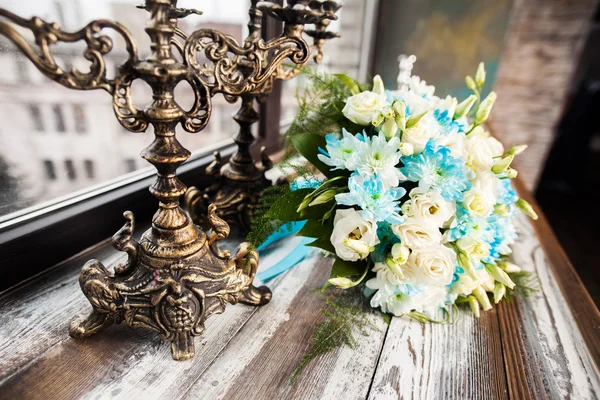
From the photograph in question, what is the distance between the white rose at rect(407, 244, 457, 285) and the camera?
1.85ft

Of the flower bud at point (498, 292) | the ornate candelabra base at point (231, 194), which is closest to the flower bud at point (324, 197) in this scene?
the ornate candelabra base at point (231, 194)

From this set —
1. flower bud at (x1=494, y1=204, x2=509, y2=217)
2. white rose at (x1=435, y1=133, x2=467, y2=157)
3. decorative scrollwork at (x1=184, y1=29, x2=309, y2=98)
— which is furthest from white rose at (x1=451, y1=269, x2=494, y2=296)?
decorative scrollwork at (x1=184, y1=29, x2=309, y2=98)

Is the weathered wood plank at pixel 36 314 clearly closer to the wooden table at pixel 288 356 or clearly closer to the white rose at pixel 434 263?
the wooden table at pixel 288 356

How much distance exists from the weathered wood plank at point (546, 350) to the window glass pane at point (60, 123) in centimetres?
73

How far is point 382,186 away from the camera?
55 cm

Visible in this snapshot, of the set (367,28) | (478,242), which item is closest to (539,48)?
(367,28)

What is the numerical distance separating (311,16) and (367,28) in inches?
56.3

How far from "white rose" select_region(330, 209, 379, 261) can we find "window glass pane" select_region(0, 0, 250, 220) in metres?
0.40

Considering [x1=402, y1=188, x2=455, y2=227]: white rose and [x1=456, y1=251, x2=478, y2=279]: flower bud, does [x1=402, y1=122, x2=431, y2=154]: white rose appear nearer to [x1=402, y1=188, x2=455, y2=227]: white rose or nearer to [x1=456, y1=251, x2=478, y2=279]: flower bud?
[x1=402, y1=188, x2=455, y2=227]: white rose

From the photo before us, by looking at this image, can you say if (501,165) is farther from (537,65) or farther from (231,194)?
(537,65)

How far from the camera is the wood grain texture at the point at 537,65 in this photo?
76.7 inches

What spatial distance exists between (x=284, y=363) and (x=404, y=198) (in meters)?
0.32

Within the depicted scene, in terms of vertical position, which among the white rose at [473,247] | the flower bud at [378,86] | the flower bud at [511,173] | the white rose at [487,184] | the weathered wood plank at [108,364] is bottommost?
the weathered wood plank at [108,364]

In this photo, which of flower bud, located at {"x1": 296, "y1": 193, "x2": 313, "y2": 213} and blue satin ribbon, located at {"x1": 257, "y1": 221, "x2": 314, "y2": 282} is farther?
blue satin ribbon, located at {"x1": 257, "y1": 221, "x2": 314, "y2": 282}
